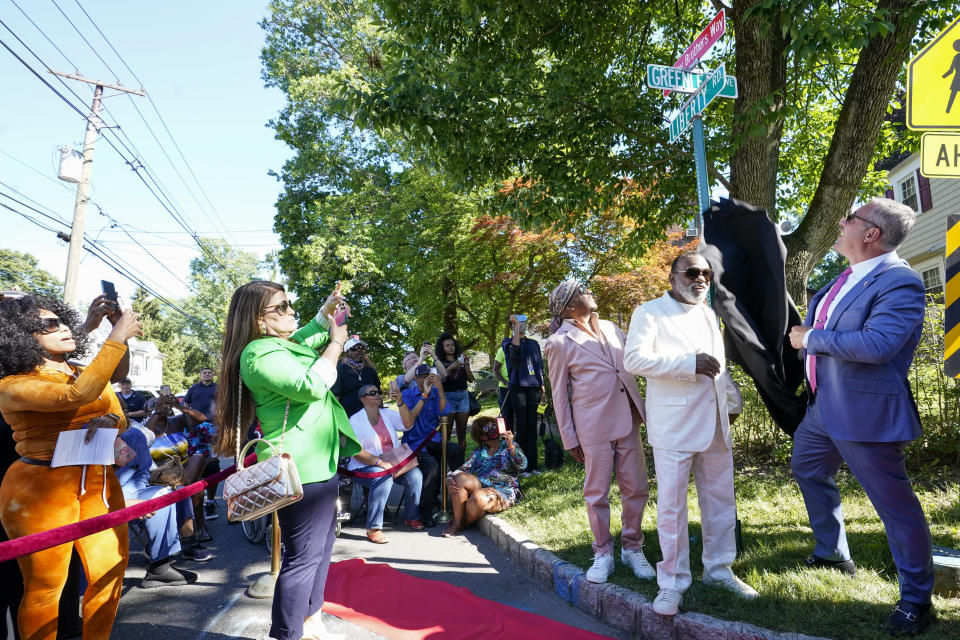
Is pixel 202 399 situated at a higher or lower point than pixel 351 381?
lower

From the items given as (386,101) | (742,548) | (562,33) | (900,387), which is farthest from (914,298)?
(562,33)

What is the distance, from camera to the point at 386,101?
21.4 feet

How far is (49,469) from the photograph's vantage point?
280 centimetres

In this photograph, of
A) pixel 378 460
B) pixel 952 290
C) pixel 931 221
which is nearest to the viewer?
pixel 952 290

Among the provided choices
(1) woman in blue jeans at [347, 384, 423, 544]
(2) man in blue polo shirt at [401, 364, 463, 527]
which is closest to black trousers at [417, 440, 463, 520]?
(2) man in blue polo shirt at [401, 364, 463, 527]

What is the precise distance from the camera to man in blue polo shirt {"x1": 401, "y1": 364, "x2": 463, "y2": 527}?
6.43m

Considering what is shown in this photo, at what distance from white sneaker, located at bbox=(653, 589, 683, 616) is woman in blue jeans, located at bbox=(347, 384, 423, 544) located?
3195mm

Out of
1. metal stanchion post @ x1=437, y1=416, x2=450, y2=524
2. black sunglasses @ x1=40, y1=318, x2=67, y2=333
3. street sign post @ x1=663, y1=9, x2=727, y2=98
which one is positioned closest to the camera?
black sunglasses @ x1=40, y1=318, x2=67, y2=333

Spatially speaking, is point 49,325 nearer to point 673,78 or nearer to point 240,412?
point 240,412

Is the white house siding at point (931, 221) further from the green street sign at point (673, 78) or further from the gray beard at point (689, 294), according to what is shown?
the gray beard at point (689, 294)

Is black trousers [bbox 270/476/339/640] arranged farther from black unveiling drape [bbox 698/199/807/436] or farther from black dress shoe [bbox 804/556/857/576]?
black dress shoe [bbox 804/556/857/576]

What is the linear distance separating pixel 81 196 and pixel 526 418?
14.4 m

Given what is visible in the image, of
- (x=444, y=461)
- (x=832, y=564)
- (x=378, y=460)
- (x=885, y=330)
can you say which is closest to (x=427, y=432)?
(x=444, y=461)

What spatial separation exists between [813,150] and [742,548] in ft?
27.6
